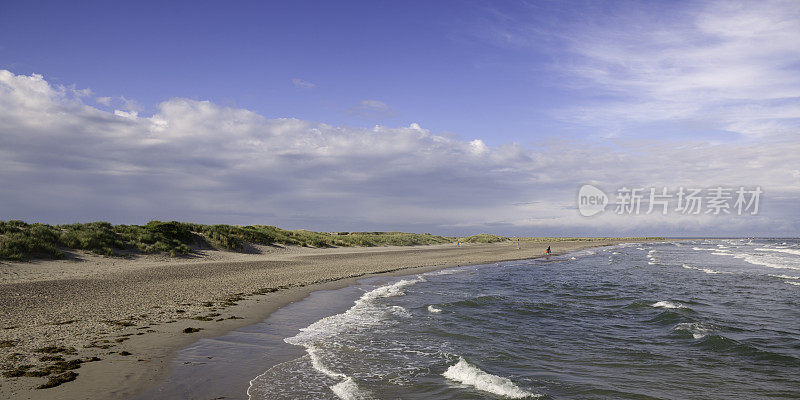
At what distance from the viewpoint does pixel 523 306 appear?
55.7ft

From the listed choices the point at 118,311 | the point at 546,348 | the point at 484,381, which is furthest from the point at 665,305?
the point at 118,311

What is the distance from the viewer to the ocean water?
771 centimetres

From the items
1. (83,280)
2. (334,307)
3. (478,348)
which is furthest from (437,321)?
(83,280)

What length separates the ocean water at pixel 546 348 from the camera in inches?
304

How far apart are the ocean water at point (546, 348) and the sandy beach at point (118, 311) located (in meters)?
2.51

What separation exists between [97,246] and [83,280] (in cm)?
982

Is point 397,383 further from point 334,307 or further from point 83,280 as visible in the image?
point 83,280

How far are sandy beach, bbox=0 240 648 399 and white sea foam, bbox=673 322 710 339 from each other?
13.7 m

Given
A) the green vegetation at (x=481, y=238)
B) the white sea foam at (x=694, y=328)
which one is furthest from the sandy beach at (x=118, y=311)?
the green vegetation at (x=481, y=238)

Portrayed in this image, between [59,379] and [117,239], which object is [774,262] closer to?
[59,379]

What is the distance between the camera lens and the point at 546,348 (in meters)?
10.7

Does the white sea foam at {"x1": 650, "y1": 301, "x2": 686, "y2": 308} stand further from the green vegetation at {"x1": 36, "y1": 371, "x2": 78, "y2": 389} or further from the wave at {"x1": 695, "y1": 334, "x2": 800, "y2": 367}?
the green vegetation at {"x1": 36, "y1": 371, "x2": 78, "y2": 389}

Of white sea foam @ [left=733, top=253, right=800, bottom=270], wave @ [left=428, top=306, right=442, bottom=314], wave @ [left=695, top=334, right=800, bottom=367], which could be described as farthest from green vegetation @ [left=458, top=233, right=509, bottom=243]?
wave @ [left=695, top=334, right=800, bottom=367]

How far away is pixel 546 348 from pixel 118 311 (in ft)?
41.4
